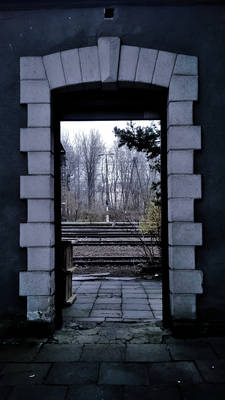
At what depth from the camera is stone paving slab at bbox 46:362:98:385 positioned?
306 centimetres

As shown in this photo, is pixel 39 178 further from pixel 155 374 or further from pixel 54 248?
pixel 155 374

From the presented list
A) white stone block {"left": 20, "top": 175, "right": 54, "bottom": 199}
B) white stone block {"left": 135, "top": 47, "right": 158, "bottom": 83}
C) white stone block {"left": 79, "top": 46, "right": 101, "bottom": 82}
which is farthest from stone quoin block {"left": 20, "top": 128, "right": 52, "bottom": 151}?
white stone block {"left": 135, "top": 47, "right": 158, "bottom": 83}

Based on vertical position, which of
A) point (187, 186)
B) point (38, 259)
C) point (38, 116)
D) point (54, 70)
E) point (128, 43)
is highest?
point (128, 43)

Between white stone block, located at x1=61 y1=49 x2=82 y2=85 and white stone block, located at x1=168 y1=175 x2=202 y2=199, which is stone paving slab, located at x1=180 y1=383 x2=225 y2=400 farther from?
white stone block, located at x1=61 y1=49 x2=82 y2=85

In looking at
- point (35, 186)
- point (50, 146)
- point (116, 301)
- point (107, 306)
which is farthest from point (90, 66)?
point (116, 301)

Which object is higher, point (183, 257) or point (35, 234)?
point (35, 234)

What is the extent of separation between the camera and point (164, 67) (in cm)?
434

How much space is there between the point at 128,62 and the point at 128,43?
28 centimetres

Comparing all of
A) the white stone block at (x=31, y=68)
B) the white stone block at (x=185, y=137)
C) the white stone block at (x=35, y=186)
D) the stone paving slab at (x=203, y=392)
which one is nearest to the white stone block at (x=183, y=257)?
the white stone block at (x=185, y=137)

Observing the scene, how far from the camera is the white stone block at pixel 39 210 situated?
14.1ft

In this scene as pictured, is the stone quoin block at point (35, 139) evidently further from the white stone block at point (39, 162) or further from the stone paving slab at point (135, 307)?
the stone paving slab at point (135, 307)

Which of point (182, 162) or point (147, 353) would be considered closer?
point (147, 353)

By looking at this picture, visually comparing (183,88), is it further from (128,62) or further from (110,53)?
(110,53)

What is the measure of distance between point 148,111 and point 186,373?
385cm
